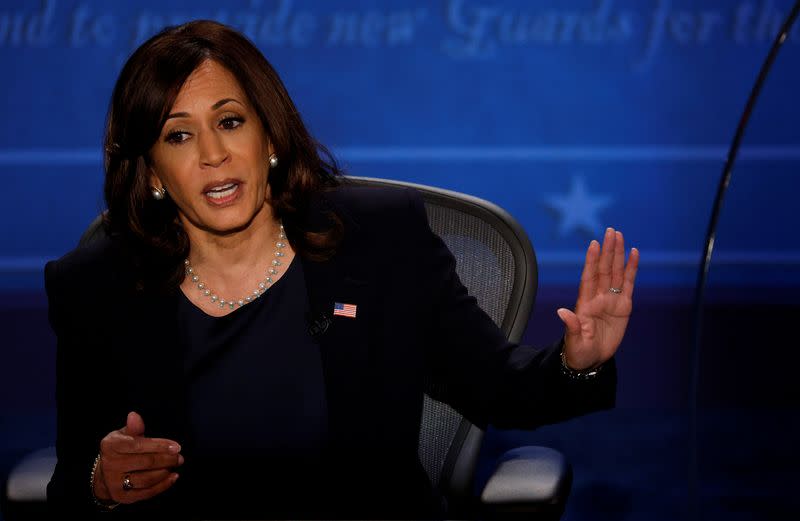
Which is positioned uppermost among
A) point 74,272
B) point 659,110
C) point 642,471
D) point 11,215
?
point 659,110

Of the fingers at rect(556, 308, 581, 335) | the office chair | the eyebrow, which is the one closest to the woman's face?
the eyebrow

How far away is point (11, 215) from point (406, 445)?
2.66 m

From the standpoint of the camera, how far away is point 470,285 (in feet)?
6.34

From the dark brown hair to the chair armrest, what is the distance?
46cm

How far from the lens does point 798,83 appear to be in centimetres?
404

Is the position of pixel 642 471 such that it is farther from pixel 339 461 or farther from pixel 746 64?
pixel 339 461

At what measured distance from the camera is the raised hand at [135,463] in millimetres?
1613

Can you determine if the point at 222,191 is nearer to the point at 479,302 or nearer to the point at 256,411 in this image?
the point at 256,411

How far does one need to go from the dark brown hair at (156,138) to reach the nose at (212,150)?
2.7 inches

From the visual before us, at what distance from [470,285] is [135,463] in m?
0.61

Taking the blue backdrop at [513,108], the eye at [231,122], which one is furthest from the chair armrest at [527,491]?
the blue backdrop at [513,108]

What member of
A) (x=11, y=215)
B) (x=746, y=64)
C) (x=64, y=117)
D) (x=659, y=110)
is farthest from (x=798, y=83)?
(x=11, y=215)

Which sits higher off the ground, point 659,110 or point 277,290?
point 659,110

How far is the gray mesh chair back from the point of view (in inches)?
72.8
